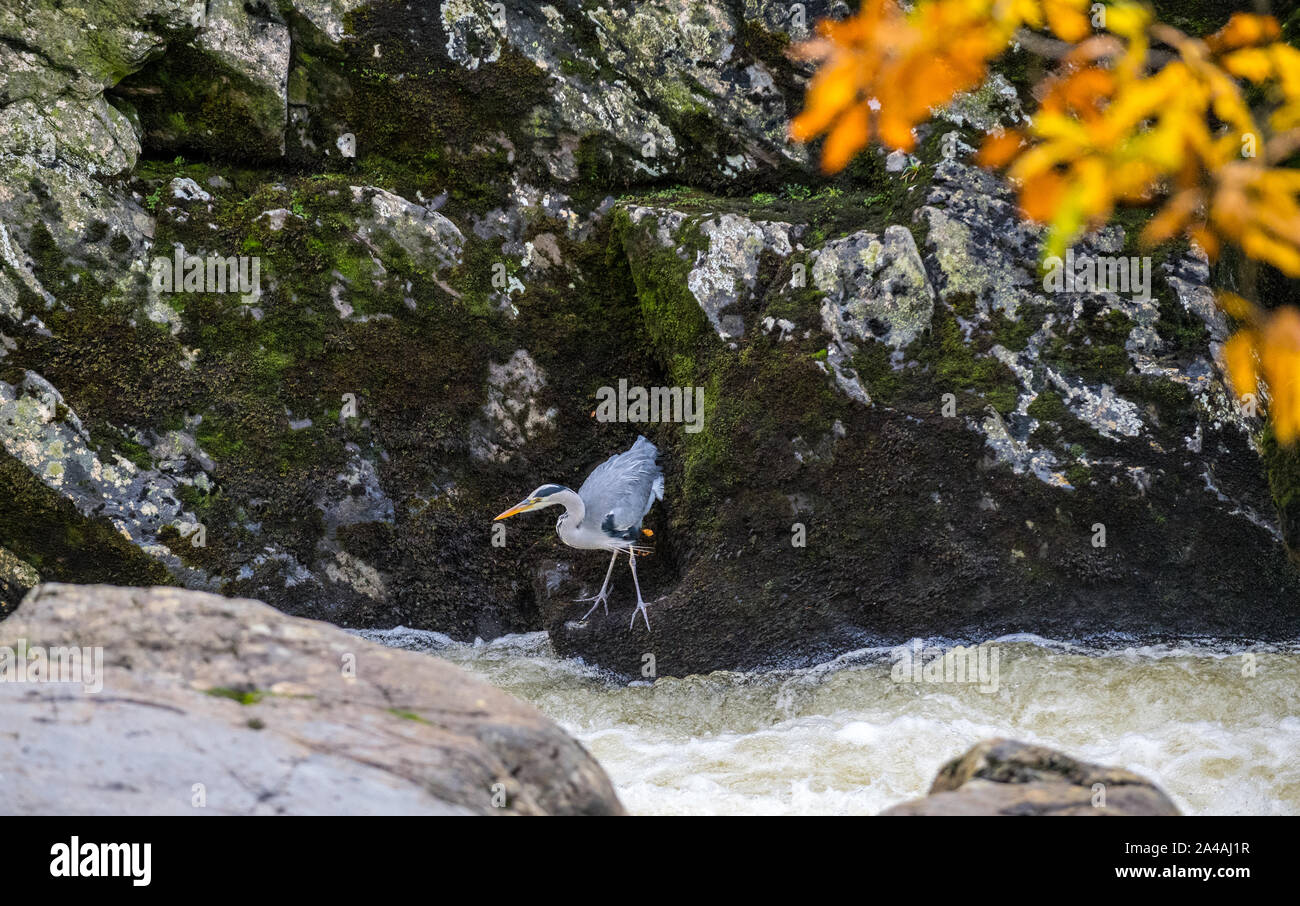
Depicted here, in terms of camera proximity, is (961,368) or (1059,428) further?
(961,368)

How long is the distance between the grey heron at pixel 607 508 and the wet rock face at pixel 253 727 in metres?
2.78

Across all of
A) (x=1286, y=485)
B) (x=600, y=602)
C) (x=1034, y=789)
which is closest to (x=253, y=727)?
(x=1034, y=789)

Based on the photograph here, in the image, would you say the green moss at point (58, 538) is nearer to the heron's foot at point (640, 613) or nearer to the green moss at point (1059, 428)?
the heron's foot at point (640, 613)

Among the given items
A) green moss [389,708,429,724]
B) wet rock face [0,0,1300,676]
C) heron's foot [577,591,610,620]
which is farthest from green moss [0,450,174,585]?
green moss [389,708,429,724]


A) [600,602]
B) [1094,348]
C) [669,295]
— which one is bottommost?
[600,602]

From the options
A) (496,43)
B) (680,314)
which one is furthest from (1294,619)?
(496,43)

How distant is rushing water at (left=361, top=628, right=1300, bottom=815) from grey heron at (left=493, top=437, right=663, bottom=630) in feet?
2.39

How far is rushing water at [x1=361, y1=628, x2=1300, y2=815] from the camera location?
5.06m

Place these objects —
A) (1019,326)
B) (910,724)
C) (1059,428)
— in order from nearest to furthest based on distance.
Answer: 1. (910,724)
2. (1059,428)
3. (1019,326)

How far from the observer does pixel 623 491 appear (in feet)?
21.9

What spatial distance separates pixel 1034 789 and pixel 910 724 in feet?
8.55

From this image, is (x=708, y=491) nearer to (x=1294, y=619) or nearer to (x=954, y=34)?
(x=1294, y=619)

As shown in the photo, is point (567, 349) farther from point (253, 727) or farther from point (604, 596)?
point (253, 727)

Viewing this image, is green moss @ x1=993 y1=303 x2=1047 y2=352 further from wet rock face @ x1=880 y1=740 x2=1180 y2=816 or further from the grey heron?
wet rock face @ x1=880 y1=740 x2=1180 y2=816
